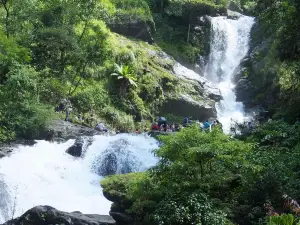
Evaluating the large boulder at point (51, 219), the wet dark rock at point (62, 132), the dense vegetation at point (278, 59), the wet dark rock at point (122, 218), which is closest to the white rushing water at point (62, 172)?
the wet dark rock at point (62, 132)

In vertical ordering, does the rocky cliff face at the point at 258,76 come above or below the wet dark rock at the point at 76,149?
above

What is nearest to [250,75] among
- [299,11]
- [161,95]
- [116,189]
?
[161,95]

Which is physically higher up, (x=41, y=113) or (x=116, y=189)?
(x=41, y=113)

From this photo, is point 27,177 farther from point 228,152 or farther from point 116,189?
point 228,152

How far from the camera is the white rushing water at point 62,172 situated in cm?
1448

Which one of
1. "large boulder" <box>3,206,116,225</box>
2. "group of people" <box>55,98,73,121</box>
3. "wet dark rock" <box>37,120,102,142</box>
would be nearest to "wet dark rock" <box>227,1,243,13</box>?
"group of people" <box>55,98,73,121</box>

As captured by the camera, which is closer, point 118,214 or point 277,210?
point 277,210

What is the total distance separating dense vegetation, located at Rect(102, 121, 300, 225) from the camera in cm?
924

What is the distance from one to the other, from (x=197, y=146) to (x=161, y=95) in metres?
21.0

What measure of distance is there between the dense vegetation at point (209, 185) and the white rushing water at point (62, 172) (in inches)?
189

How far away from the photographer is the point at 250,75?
36.1m

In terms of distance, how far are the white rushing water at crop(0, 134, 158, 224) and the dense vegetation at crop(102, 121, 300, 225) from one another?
15.7 ft

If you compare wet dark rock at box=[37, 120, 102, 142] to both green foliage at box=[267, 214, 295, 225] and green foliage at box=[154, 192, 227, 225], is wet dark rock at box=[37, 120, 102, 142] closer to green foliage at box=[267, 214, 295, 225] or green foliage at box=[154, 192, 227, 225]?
green foliage at box=[154, 192, 227, 225]

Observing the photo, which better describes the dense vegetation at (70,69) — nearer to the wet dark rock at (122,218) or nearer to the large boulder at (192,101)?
the large boulder at (192,101)
